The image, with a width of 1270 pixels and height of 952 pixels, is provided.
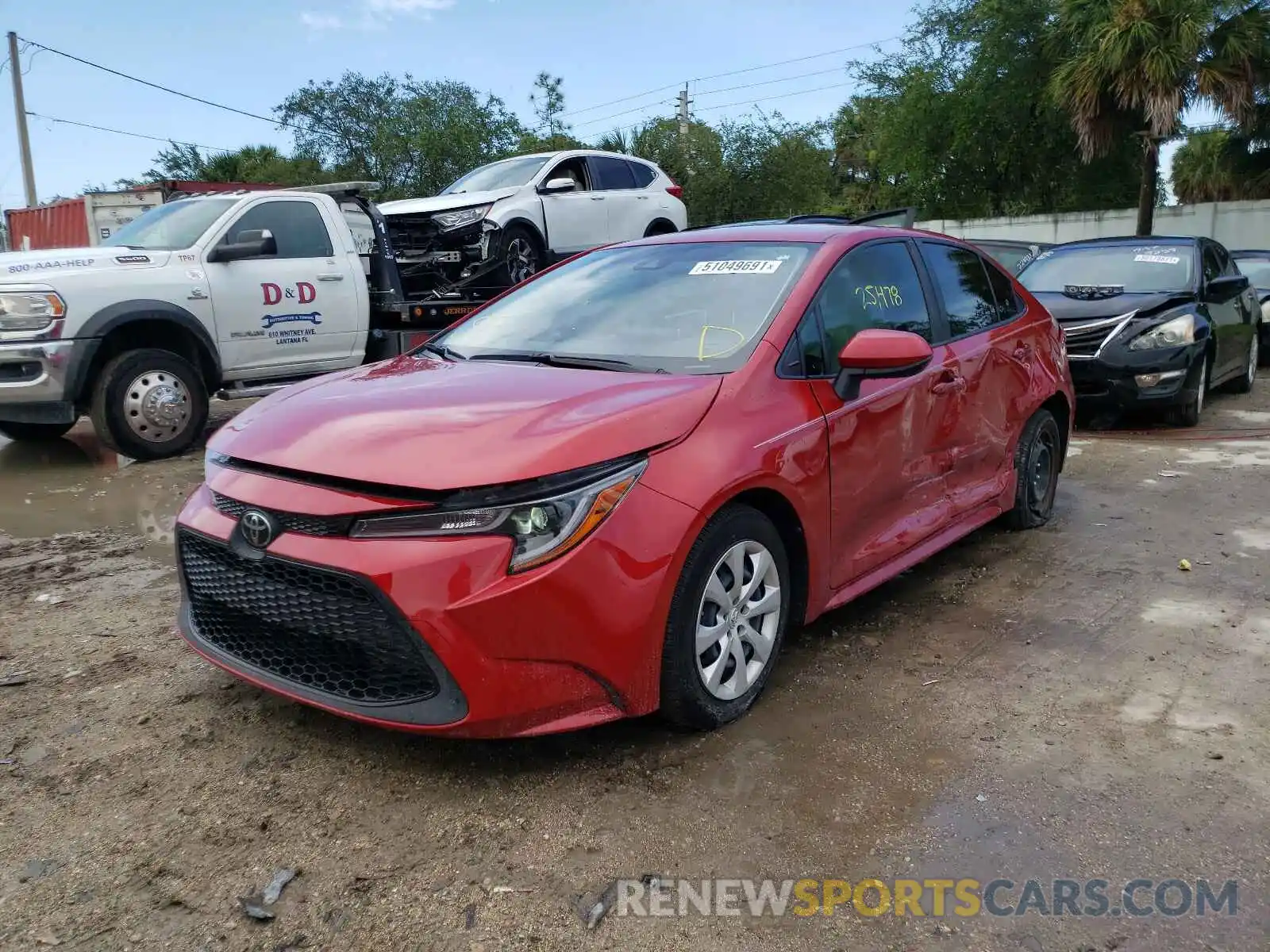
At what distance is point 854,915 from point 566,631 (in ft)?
3.23

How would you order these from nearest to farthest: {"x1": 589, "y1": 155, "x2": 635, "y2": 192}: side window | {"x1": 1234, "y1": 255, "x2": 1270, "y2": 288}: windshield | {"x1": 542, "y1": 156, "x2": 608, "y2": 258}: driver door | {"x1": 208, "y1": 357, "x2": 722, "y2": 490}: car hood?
1. {"x1": 208, "y1": 357, "x2": 722, "y2": 490}: car hood
2. {"x1": 542, "y1": 156, "x2": 608, "y2": 258}: driver door
3. {"x1": 589, "y1": 155, "x2": 635, "y2": 192}: side window
4. {"x1": 1234, "y1": 255, "x2": 1270, "y2": 288}: windshield

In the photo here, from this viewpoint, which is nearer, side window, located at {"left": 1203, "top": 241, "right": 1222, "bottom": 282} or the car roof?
the car roof

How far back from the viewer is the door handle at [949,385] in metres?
4.24

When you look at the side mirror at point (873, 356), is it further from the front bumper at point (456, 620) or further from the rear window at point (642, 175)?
the rear window at point (642, 175)

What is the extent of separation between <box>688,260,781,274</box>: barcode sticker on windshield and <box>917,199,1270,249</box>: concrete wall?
16277 mm

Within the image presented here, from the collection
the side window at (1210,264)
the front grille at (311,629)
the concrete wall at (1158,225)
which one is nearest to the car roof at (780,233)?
the front grille at (311,629)

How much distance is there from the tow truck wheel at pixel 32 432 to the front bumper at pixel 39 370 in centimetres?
119

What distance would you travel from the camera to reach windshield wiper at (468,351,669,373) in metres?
3.43

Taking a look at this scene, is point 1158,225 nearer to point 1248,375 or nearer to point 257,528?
point 1248,375

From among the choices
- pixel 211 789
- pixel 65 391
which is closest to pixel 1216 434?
pixel 211 789

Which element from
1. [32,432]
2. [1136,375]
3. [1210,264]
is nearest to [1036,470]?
[1136,375]

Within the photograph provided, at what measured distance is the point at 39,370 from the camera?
22.1ft

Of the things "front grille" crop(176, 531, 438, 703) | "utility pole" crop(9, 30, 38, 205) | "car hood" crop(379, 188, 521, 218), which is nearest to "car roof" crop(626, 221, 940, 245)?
"front grille" crop(176, 531, 438, 703)

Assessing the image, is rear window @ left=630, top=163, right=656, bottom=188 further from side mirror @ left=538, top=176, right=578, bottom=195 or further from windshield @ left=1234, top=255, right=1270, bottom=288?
windshield @ left=1234, top=255, right=1270, bottom=288
